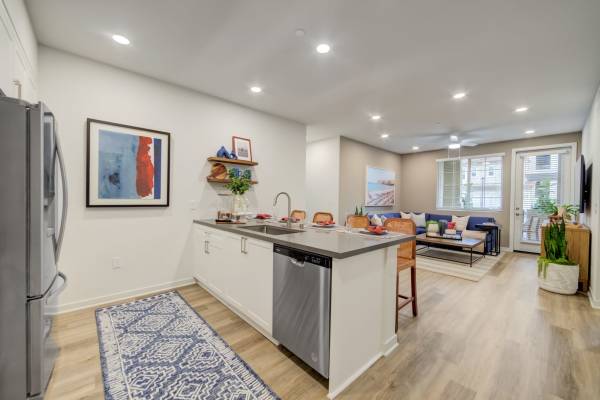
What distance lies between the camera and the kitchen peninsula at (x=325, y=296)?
1.56 metres

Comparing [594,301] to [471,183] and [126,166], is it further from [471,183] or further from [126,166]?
[126,166]

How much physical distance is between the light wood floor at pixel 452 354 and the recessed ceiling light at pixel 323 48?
2745 mm

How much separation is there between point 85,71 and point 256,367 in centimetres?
340

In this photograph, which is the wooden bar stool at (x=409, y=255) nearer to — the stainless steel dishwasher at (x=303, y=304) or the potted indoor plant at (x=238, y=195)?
the stainless steel dishwasher at (x=303, y=304)

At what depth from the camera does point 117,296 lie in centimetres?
288

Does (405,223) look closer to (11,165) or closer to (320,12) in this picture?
(320,12)

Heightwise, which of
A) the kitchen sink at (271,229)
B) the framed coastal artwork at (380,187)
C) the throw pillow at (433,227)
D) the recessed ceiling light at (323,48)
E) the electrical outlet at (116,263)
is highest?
the recessed ceiling light at (323,48)

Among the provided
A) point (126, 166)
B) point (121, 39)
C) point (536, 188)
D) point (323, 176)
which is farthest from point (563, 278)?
point (121, 39)

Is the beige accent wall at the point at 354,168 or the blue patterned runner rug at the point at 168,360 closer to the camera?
the blue patterned runner rug at the point at 168,360

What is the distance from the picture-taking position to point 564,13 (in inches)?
75.6

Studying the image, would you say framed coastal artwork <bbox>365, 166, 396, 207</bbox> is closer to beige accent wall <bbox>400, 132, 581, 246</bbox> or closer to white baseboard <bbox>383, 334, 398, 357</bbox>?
beige accent wall <bbox>400, 132, 581, 246</bbox>

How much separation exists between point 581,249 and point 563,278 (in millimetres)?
612

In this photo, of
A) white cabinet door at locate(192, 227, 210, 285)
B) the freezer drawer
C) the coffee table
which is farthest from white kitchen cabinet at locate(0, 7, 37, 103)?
the coffee table

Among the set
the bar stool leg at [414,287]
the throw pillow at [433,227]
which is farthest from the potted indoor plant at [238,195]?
the throw pillow at [433,227]
